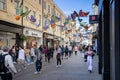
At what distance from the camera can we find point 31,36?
38.7 meters

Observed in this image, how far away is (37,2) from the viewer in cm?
4144

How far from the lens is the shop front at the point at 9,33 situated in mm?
25828

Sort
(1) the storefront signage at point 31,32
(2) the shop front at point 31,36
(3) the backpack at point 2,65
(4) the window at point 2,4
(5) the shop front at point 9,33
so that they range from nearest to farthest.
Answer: (3) the backpack at point 2,65
(5) the shop front at point 9,33
(4) the window at point 2,4
(1) the storefront signage at point 31,32
(2) the shop front at point 31,36

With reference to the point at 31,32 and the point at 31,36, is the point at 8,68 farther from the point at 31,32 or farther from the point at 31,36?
the point at 31,36

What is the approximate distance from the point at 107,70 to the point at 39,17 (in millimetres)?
31958

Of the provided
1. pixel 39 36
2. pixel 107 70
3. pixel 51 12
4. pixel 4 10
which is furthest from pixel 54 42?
pixel 107 70

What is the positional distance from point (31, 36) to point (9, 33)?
34.5 feet

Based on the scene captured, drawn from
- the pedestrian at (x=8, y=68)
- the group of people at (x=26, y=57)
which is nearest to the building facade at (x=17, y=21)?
the group of people at (x=26, y=57)

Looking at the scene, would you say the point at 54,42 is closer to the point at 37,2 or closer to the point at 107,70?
the point at 37,2

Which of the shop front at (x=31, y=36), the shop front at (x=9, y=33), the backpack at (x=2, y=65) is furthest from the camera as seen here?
the shop front at (x=31, y=36)

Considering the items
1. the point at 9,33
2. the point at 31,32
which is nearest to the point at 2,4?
the point at 9,33

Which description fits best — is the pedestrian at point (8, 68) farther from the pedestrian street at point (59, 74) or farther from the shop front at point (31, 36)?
the shop front at point (31, 36)

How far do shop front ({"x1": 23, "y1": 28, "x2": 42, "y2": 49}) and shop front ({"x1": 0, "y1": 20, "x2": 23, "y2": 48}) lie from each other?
294 cm

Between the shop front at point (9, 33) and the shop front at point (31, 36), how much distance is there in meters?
2.94
